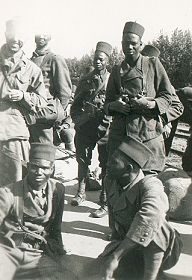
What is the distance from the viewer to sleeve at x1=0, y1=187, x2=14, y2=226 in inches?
138

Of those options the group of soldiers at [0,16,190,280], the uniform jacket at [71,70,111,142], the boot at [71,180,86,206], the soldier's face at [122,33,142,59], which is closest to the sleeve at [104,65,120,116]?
the group of soldiers at [0,16,190,280]

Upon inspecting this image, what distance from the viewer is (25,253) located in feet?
11.5

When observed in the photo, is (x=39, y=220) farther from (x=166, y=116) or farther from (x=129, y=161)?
(x=166, y=116)

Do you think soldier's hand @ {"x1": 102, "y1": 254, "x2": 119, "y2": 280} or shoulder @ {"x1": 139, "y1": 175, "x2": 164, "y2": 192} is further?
shoulder @ {"x1": 139, "y1": 175, "x2": 164, "y2": 192}

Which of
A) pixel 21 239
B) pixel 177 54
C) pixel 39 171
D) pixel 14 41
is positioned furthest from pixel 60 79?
pixel 177 54

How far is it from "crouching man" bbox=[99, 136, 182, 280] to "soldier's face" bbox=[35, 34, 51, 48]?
269 cm

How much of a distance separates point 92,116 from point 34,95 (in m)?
1.56

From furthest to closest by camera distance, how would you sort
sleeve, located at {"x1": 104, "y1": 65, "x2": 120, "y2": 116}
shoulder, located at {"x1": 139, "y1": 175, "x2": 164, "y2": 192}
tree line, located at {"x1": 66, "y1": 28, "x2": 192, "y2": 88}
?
tree line, located at {"x1": 66, "y1": 28, "x2": 192, "y2": 88}, sleeve, located at {"x1": 104, "y1": 65, "x2": 120, "y2": 116}, shoulder, located at {"x1": 139, "y1": 175, "x2": 164, "y2": 192}

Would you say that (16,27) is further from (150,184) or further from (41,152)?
(150,184)

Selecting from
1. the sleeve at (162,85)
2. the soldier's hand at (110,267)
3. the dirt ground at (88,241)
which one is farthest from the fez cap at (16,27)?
the soldier's hand at (110,267)

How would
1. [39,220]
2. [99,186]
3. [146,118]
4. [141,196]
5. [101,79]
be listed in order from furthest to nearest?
1. [99,186]
2. [101,79]
3. [146,118]
4. [39,220]
5. [141,196]

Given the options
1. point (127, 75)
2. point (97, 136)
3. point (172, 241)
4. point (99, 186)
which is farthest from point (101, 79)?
point (172, 241)

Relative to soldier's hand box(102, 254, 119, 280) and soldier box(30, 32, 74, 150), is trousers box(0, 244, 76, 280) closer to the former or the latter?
soldier's hand box(102, 254, 119, 280)

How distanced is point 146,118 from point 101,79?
1.54 m
